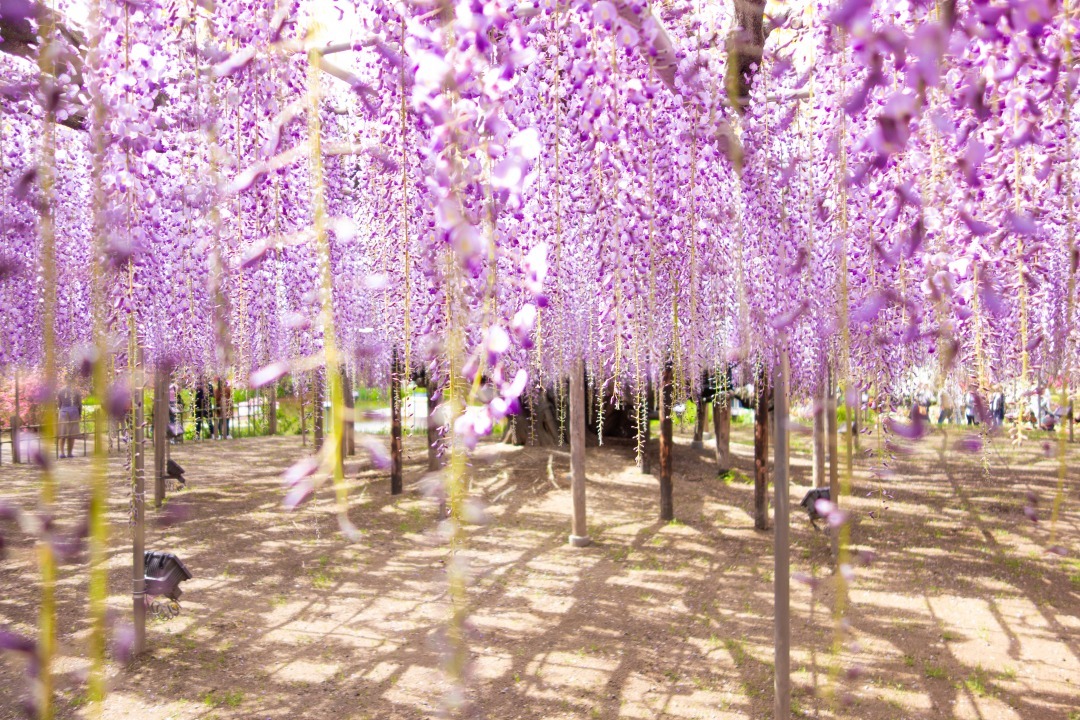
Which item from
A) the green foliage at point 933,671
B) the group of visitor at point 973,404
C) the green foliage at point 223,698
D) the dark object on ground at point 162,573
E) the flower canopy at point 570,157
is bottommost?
the green foliage at point 933,671

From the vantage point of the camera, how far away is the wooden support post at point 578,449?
25.1 feet

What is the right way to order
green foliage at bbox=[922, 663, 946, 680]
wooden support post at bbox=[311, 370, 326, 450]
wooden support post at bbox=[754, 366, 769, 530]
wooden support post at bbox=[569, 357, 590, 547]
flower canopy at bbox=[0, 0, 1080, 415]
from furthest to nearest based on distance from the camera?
wooden support post at bbox=[754, 366, 769, 530] < wooden support post at bbox=[569, 357, 590, 547] < green foliage at bbox=[922, 663, 946, 680] < wooden support post at bbox=[311, 370, 326, 450] < flower canopy at bbox=[0, 0, 1080, 415]

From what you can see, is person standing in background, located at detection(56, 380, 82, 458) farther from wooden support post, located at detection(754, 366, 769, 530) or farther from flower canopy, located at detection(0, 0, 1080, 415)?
wooden support post, located at detection(754, 366, 769, 530)

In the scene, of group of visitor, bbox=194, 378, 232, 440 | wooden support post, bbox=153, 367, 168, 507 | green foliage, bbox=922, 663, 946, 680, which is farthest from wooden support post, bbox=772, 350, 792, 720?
group of visitor, bbox=194, 378, 232, 440

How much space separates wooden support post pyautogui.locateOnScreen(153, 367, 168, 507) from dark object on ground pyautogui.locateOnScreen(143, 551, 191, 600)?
1.98 m

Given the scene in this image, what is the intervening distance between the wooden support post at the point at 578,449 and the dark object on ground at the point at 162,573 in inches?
145

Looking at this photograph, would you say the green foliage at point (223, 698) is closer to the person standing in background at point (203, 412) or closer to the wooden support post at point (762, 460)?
the wooden support post at point (762, 460)

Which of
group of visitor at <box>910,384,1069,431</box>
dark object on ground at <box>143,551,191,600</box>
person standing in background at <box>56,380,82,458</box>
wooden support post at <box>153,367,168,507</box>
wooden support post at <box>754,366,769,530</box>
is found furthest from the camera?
person standing in background at <box>56,380,82,458</box>

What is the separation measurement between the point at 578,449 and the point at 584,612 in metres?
1.98

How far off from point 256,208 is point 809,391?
700 centimetres

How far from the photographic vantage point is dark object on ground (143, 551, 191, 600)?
5.10 m

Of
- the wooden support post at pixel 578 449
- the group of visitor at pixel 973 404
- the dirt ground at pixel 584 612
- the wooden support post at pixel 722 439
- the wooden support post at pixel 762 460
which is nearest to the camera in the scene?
the group of visitor at pixel 973 404

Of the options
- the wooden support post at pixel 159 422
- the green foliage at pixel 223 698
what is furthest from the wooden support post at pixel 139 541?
the wooden support post at pixel 159 422

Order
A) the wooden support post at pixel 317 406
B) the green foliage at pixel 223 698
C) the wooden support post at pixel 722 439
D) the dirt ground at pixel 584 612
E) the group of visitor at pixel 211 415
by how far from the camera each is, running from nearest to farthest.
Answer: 1. the wooden support post at pixel 317 406
2. the green foliage at pixel 223 698
3. the dirt ground at pixel 584 612
4. the wooden support post at pixel 722 439
5. the group of visitor at pixel 211 415
